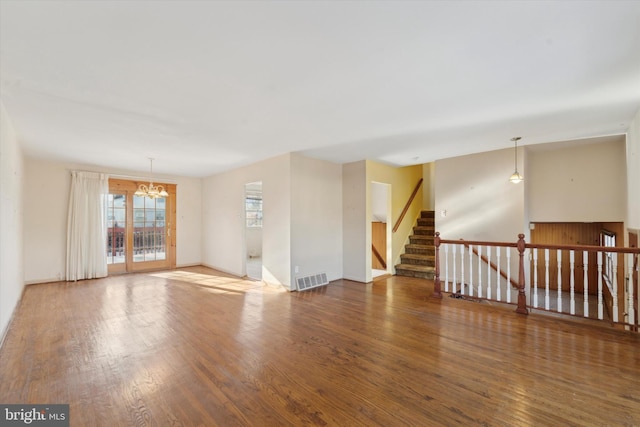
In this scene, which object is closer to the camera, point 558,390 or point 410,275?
point 558,390

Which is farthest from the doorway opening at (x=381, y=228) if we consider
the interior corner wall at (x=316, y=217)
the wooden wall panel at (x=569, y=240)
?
the wooden wall panel at (x=569, y=240)

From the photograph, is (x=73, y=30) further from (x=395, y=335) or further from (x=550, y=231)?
(x=550, y=231)

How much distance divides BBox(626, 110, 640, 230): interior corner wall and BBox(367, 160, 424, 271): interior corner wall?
381 cm

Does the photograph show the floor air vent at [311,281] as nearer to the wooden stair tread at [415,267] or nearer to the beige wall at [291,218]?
the beige wall at [291,218]

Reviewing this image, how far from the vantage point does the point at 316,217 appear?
18.6 ft

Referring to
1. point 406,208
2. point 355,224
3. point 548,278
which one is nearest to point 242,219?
point 355,224

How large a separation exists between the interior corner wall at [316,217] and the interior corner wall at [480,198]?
2377 millimetres

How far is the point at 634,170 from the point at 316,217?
15.6 ft

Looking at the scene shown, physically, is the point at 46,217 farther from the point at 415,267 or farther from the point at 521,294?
the point at 521,294

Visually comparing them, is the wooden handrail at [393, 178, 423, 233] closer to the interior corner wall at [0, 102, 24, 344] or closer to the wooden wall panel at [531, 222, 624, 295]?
the wooden wall panel at [531, 222, 624, 295]

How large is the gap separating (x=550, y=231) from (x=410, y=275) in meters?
3.42

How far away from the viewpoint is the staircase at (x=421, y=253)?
20.5 feet

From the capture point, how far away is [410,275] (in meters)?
6.35

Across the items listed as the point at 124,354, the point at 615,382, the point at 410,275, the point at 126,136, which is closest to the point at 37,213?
the point at 126,136
